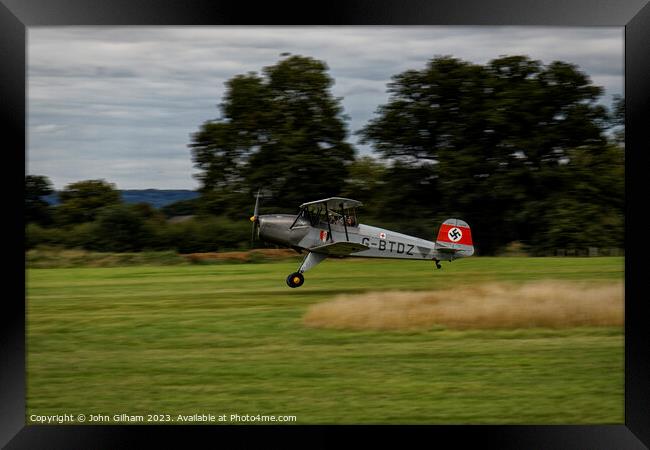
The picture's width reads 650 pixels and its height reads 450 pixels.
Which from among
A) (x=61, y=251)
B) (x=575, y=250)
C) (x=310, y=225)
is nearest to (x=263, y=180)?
(x=310, y=225)

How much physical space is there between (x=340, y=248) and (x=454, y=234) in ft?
8.26

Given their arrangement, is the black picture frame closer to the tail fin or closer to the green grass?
the green grass

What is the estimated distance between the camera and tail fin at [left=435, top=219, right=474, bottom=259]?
45.1 feet

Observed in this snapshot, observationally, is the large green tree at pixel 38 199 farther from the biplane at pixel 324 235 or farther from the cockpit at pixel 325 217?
the cockpit at pixel 325 217

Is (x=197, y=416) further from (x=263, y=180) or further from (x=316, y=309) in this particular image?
(x=263, y=180)

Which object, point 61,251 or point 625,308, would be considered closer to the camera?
point 625,308

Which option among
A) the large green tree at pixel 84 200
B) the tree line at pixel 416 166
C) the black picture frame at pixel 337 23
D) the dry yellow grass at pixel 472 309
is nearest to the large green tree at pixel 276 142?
the tree line at pixel 416 166

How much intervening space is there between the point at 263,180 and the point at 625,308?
11.8 metres

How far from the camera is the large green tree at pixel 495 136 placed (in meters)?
17.2

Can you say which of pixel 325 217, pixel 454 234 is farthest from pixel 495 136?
pixel 325 217

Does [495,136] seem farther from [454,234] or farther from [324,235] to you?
[324,235]

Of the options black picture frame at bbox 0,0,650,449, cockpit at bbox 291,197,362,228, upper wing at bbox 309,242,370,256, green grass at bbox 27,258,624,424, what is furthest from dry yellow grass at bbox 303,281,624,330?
black picture frame at bbox 0,0,650,449

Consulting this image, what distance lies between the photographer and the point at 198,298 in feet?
41.0

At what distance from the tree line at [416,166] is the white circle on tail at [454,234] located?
2047 millimetres
